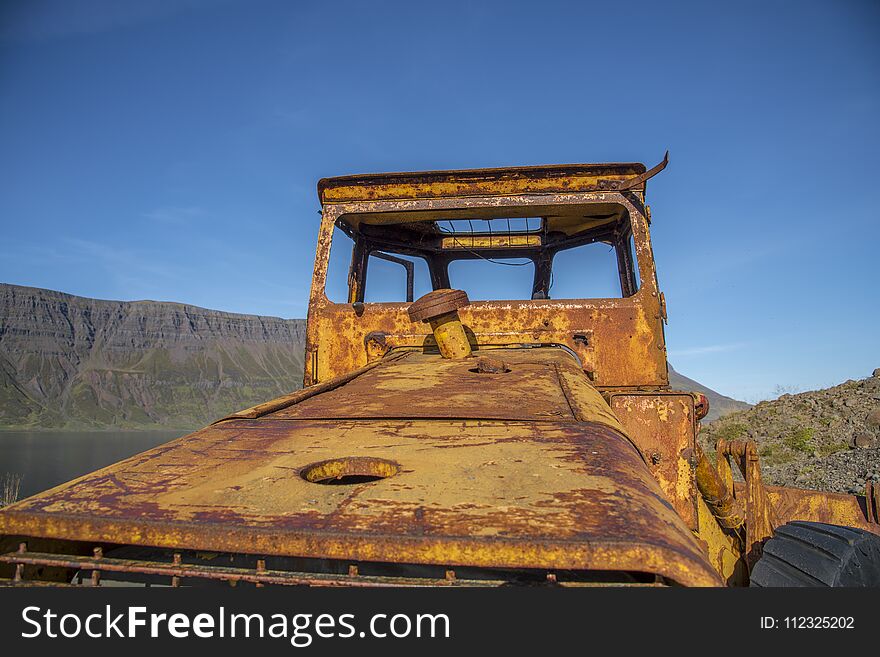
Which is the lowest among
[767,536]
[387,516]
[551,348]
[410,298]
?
[767,536]

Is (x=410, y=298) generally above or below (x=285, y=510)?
above

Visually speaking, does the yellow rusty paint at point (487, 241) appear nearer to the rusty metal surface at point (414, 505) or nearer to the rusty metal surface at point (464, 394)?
the rusty metal surface at point (464, 394)

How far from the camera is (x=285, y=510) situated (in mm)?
1228

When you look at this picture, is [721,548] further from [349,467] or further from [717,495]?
[349,467]

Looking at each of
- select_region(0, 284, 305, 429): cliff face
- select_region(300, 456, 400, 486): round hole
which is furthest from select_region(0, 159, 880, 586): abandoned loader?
select_region(0, 284, 305, 429): cliff face

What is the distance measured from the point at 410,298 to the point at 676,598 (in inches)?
166

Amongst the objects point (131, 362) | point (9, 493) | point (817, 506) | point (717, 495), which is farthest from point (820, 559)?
point (131, 362)

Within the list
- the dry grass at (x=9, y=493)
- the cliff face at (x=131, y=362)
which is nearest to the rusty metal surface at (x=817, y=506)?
the dry grass at (x=9, y=493)

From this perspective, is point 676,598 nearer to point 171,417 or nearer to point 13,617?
point 13,617

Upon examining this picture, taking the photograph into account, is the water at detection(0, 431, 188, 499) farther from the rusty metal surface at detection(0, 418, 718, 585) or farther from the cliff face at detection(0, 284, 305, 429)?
the rusty metal surface at detection(0, 418, 718, 585)

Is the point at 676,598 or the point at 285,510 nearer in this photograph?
the point at 676,598

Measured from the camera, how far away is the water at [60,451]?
32.4 metres

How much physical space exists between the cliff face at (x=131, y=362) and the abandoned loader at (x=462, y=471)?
2444 inches

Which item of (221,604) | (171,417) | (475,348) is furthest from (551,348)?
(171,417)
